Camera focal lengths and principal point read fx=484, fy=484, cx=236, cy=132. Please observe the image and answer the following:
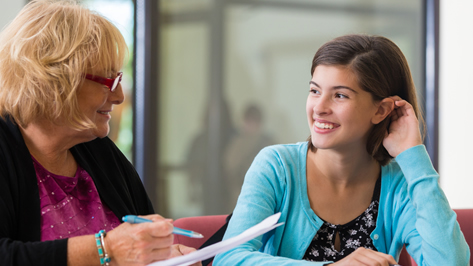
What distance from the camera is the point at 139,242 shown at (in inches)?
42.4

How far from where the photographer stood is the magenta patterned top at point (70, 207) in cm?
131

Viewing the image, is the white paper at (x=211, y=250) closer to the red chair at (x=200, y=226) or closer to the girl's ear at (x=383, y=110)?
the red chair at (x=200, y=226)

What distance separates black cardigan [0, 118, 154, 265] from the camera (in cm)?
110

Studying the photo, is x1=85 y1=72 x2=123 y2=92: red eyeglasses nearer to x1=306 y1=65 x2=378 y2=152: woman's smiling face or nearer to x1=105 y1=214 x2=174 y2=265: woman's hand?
x1=105 y1=214 x2=174 y2=265: woman's hand

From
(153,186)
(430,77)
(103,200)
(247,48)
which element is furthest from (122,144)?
(430,77)

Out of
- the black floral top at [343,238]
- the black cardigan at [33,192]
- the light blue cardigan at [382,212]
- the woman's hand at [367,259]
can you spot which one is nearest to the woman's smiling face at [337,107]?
the light blue cardigan at [382,212]

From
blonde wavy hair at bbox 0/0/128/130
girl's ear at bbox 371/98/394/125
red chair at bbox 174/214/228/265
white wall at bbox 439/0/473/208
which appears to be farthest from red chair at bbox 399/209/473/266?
white wall at bbox 439/0/473/208

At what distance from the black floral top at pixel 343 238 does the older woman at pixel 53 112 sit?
1.40 ft

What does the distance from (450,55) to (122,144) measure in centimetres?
281

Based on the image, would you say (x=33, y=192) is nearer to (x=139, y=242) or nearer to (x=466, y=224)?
(x=139, y=242)

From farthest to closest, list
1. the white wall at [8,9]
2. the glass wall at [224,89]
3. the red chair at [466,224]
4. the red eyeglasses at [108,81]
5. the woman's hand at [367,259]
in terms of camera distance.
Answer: the glass wall at [224,89] → the white wall at [8,9] → the red chair at [466,224] → the red eyeglasses at [108,81] → the woman's hand at [367,259]

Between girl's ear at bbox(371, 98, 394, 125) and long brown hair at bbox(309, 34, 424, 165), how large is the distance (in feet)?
0.07

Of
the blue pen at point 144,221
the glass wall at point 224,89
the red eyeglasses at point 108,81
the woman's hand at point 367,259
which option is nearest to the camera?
the blue pen at point 144,221

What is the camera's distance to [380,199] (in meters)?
1.61
